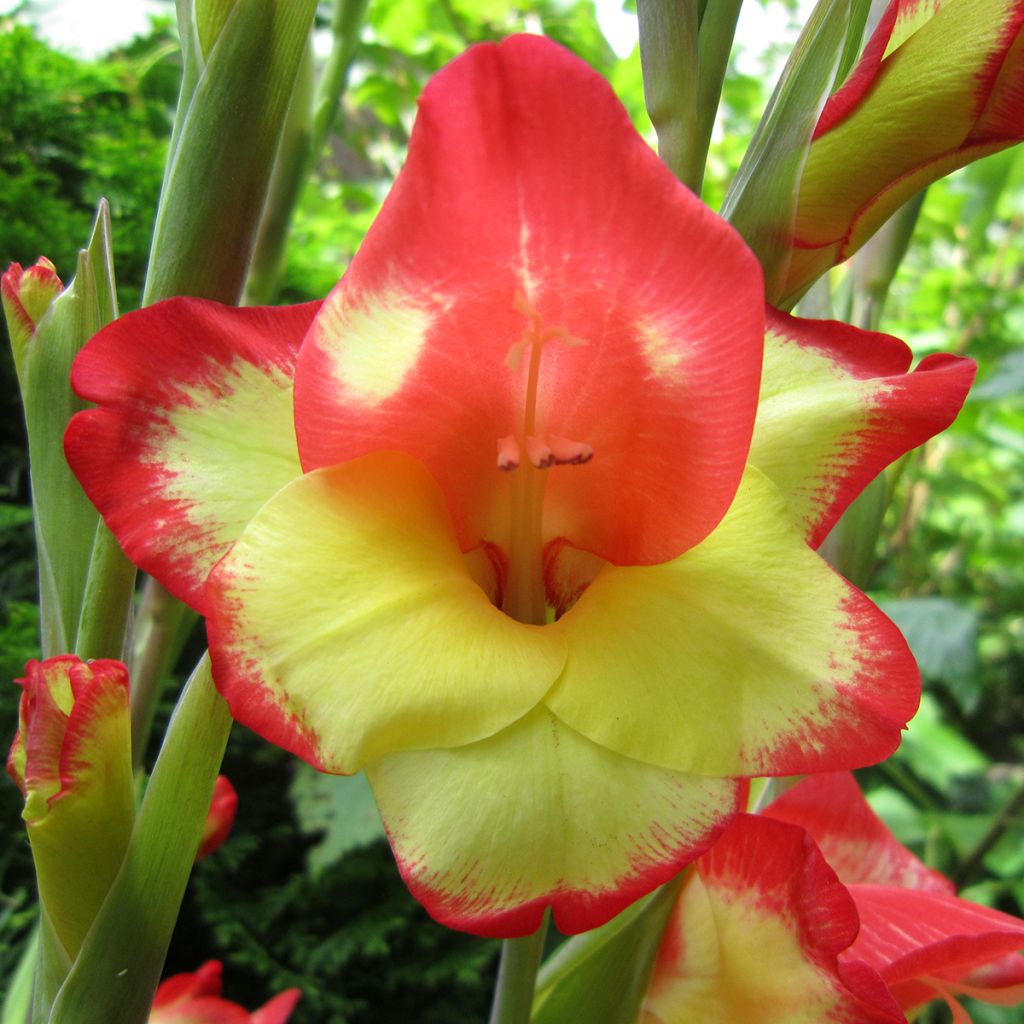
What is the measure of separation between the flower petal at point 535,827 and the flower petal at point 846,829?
16cm

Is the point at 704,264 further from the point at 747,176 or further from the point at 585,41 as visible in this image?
the point at 585,41

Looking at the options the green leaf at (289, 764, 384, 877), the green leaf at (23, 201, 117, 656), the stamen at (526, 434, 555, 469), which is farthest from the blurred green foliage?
the green leaf at (23, 201, 117, 656)

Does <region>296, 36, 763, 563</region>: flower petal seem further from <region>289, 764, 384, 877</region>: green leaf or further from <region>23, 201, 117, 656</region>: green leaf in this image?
<region>289, 764, 384, 877</region>: green leaf

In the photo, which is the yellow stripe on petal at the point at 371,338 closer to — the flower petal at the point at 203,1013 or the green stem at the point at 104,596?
the green stem at the point at 104,596

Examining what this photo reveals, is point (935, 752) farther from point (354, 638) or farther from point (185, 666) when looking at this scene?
point (354, 638)

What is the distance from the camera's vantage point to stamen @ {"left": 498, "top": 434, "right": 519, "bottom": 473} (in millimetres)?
305

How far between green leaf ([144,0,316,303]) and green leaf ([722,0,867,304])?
0.16 meters

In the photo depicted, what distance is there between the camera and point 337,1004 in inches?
39.4

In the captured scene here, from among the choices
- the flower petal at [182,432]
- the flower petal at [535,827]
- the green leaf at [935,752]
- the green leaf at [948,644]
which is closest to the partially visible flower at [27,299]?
the flower petal at [182,432]

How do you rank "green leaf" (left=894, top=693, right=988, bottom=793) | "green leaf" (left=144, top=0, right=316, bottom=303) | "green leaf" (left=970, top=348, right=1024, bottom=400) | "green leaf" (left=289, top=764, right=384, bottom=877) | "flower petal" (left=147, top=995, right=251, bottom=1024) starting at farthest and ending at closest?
"green leaf" (left=894, top=693, right=988, bottom=793) → "green leaf" (left=970, top=348, right=1024, bottom=400) → "green leaf" (left=289, top=764, right=384, bottom=877) → "flower petal" (left=147, top=995, right=251, bottom=1024) → "green leaf" (left=144, top=0, right=316, bottom=303)

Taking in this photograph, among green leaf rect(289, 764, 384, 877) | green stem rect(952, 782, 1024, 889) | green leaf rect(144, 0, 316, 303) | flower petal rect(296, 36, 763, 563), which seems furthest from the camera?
green stem rect(952, 782, 1024, 889)

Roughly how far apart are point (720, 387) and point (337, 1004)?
925mm

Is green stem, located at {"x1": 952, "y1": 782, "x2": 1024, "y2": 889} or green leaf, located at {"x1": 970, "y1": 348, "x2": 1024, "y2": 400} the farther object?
green leaf, located at {"x1": 970, "y1": 348, "x2": 1024, "y2": 400}

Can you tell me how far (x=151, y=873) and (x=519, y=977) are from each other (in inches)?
5.2
